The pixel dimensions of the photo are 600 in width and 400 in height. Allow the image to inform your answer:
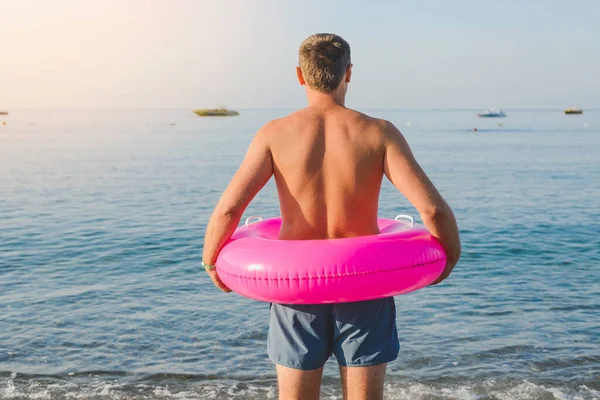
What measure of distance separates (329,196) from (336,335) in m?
0.62

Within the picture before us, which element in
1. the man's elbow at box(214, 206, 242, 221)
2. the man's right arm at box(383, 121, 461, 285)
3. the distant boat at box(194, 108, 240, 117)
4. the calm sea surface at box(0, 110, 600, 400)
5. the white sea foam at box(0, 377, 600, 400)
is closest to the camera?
the man's right arm at box(383, 121, 461, 285)

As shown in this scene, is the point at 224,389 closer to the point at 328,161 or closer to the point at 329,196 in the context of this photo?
the point at 329,196

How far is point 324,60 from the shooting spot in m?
3.01

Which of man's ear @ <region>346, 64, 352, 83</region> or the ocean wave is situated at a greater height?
man's ear @ <region>346, 64, 352, 83</region>

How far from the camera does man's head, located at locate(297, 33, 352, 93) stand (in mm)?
3008

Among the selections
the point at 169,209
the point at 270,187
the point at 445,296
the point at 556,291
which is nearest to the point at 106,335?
the point at 445,296

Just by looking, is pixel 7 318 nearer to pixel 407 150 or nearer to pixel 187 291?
pixel 187 291

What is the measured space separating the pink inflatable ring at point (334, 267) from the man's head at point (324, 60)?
2.22 ft

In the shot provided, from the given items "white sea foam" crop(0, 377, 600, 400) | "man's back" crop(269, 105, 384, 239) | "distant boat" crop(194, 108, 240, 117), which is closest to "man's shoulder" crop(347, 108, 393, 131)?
"man's back" crop(269, 105, 384, 239)

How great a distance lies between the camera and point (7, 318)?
7430 millimetres

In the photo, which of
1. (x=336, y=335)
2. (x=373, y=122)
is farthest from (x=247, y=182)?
(x=336, y=335)

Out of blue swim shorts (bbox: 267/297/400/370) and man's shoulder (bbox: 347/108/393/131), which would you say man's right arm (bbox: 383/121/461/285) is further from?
blue swim shorts (bbox: 267/297/400/370)

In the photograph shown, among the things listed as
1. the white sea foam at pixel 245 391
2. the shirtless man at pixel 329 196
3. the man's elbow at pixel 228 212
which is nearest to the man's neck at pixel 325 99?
the shirtless man at pixel 329 196

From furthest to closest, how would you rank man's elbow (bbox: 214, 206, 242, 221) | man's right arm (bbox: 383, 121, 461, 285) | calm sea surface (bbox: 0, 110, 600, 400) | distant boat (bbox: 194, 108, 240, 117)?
1. distant boat (bbox: 194, 108, 240, 117)
2. calm sea surface (bbox: 0, 110, 600, 400)
3. man's elbow (bbox: 214, 206, 242, 221)
4. man's right arm (bbox: 383, 121, 461, 285)
